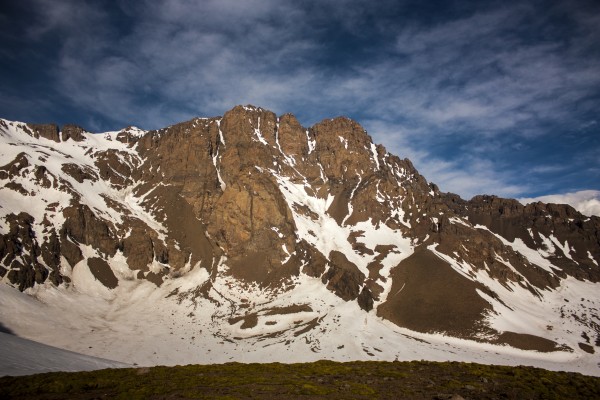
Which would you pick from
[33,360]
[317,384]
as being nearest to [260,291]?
[33,360]

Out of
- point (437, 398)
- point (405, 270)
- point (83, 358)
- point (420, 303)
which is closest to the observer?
point (437, 398)

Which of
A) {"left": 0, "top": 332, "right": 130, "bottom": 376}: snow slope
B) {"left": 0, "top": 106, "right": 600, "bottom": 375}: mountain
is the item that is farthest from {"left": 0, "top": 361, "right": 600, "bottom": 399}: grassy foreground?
{"left": 0, "top": 106, "right": 600, "bottom": 375}: mountain

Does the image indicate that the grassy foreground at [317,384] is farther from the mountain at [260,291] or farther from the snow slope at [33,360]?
the mountain at [260,291]

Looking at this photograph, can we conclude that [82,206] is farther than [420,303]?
Yes

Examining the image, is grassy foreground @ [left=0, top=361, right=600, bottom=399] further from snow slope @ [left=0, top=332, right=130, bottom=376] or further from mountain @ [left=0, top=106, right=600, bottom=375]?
mountain @ [left=0, top=106, right=600, bottom=375]

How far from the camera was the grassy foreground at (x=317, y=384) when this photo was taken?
96.9ft

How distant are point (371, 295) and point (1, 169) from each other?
574 ft

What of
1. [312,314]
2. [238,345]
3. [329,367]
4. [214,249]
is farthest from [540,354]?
[214,249]

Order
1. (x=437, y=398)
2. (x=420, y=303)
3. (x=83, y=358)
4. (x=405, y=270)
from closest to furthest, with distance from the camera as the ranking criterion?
(x=437, y=398)
(x=83, y=358)
(x=420, y=303)
(x=405, y=270)

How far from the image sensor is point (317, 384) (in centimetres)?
3388

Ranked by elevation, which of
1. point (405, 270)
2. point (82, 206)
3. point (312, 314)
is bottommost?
point (312, 314)

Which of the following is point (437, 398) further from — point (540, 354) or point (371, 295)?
point (371, 295)

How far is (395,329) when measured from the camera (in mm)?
135625

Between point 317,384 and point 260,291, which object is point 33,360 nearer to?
point 317,384
